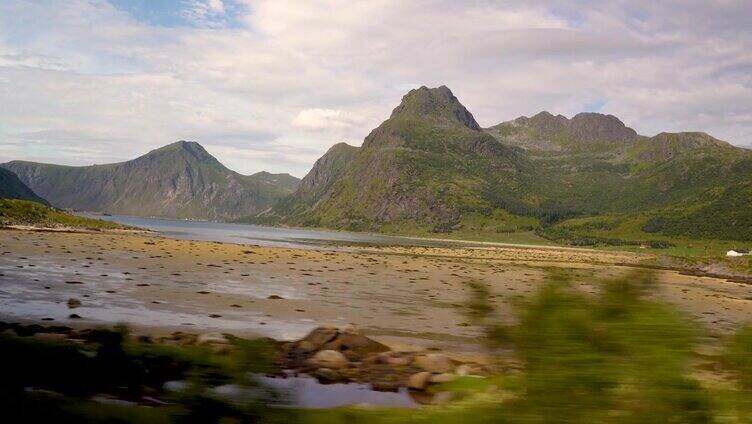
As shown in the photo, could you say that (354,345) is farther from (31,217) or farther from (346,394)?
(31,217)

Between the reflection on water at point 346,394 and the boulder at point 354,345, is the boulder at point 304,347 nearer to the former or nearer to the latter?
the boulder at point 354,345

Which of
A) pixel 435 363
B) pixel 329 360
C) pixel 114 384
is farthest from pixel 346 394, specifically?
pixel 114 384

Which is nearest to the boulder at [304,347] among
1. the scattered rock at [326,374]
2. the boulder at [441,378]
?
the scattered rock at [326,374]

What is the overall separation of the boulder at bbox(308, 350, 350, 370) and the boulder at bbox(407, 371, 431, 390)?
197cm

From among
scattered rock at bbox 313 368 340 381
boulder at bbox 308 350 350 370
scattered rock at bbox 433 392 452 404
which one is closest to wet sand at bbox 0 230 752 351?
scattered rock at bbox 433 392 452 404

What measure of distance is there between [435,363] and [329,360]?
7.91 ft

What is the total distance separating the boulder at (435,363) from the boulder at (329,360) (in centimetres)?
169

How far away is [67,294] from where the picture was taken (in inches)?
Result: 756

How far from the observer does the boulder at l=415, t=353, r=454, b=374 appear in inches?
460

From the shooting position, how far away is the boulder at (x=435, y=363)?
11.7 m

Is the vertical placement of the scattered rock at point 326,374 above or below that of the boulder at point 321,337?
below

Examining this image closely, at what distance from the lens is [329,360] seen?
1210cm

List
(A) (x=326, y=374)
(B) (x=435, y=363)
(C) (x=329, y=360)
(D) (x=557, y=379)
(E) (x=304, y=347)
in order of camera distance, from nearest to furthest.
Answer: (D) (x=557, y=379)
(A) (x=326, y=374)
(B) (x=435, y=363)
(C) (x=329, y=360)
(E) (x=304, y=347)

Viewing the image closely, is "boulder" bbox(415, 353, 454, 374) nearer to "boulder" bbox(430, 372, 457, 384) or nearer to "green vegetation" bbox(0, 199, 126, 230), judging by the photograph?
"boulder" bbox(430, 372, 457, 384)
